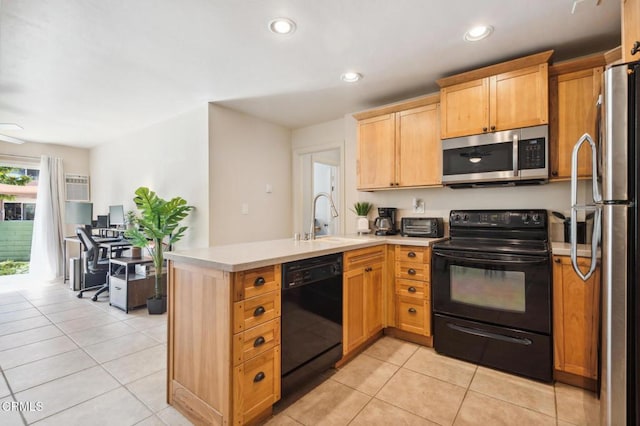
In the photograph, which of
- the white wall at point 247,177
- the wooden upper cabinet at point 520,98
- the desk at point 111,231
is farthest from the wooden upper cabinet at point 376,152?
the desk at point 111,231

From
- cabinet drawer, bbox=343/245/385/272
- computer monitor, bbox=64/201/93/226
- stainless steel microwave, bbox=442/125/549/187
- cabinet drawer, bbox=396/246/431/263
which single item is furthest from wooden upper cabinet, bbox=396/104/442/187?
computer monitor, bbox=64/201/93/226

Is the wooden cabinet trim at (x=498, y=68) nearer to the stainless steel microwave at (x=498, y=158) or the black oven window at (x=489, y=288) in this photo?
the stainless steel microwave at (x=498, y=158)

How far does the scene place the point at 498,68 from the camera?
244cm

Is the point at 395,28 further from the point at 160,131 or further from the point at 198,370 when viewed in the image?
the point at 160,131

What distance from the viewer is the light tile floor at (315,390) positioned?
1715 millimetres

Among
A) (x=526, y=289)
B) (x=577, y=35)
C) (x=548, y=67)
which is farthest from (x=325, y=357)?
(x=577, y=35)

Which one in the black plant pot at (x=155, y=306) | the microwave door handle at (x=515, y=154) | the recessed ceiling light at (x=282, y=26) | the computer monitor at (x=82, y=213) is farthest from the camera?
the computer monitor at (x=82, y=213)

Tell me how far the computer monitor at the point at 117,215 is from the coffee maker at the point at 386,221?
4.25m

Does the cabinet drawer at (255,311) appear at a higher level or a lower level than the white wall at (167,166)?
lower

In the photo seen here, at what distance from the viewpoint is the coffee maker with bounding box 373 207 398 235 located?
127 inches

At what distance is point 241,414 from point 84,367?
1.61 m

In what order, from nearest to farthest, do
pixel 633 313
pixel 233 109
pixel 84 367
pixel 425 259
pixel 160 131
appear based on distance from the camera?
pixel 633 313, pixel 84 367, pixel 425 259, pixel 233 109, pixel 160 131

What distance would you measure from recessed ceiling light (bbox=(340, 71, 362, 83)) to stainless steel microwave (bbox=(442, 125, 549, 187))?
103 centimetres

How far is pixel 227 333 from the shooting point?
4.77ft
